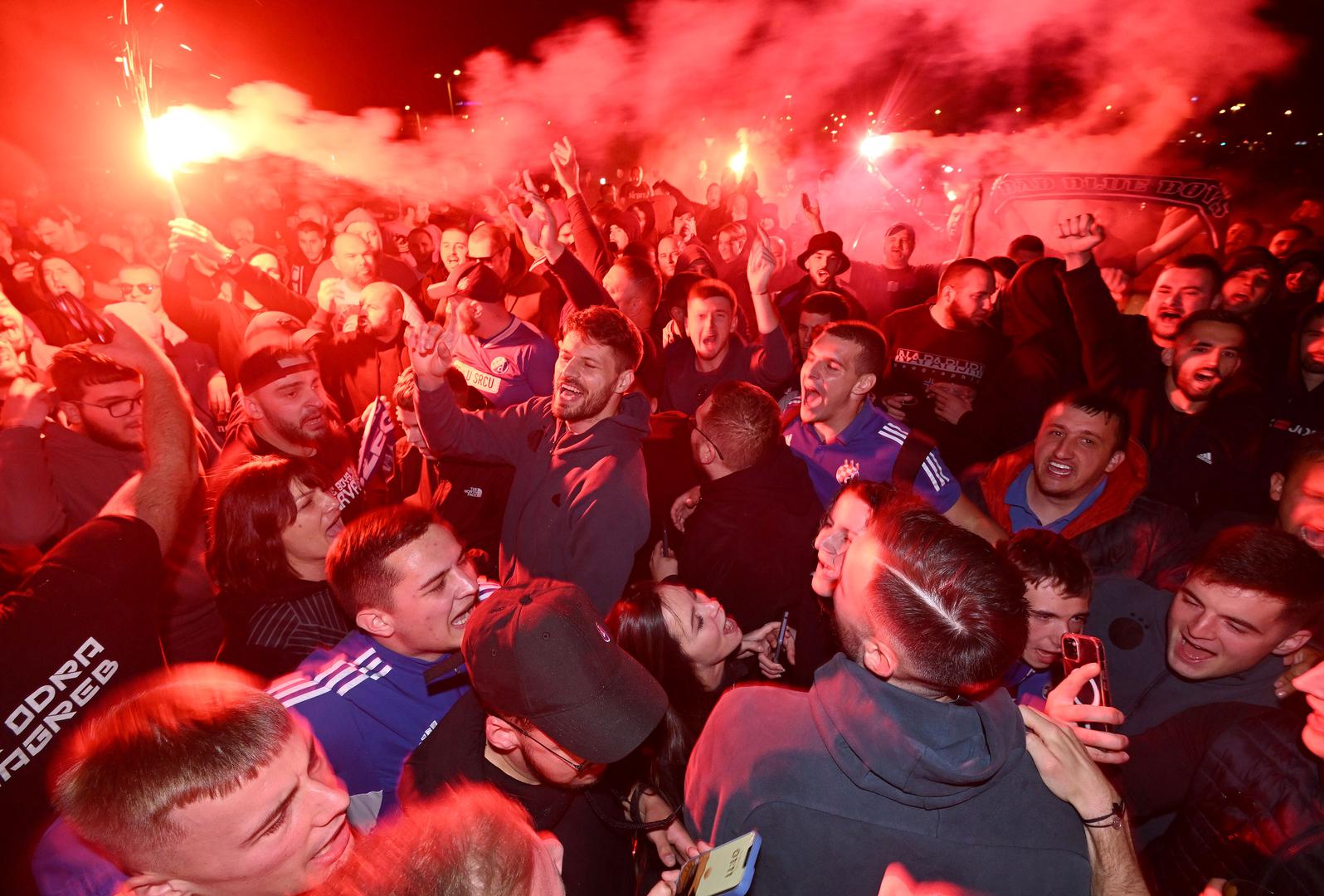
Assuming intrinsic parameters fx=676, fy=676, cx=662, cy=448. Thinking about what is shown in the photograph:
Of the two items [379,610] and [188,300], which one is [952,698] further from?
[188,300]

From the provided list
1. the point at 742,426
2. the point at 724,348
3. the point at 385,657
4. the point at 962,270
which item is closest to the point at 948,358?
the point at 962,270

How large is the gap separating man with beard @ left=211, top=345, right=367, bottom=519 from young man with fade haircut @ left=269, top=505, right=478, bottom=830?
1.53 metres

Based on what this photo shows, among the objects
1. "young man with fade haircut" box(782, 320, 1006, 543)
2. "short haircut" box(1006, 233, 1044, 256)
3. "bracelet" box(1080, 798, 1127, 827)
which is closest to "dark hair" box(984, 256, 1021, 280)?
"short haircut" box(1006, 233, 1044, 256)

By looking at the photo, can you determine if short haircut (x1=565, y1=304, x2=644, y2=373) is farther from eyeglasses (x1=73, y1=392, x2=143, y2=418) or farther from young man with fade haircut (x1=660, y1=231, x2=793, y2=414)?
eyeglasses (x1=73, y1=392, x2=143, y2=418)

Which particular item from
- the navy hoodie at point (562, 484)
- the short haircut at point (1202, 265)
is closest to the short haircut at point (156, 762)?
the navy hoodie at point (562, 484)

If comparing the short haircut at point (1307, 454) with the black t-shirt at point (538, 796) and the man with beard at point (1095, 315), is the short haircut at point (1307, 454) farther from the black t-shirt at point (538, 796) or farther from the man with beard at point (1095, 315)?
the black t-shirt at point (538, 796)

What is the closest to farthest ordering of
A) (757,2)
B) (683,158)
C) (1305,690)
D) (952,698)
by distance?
(952,698) → (1305,690) → (757,2) → (683,158)

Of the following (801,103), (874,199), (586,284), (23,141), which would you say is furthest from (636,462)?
(23,141)

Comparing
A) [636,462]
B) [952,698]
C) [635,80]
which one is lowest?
[952,698]

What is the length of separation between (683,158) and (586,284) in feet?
26.7

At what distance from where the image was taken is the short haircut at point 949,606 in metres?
1.62

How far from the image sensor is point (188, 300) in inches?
231

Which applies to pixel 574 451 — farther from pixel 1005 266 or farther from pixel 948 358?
pixel 1005 266

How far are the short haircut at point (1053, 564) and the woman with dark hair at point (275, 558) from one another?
2.75 meters
